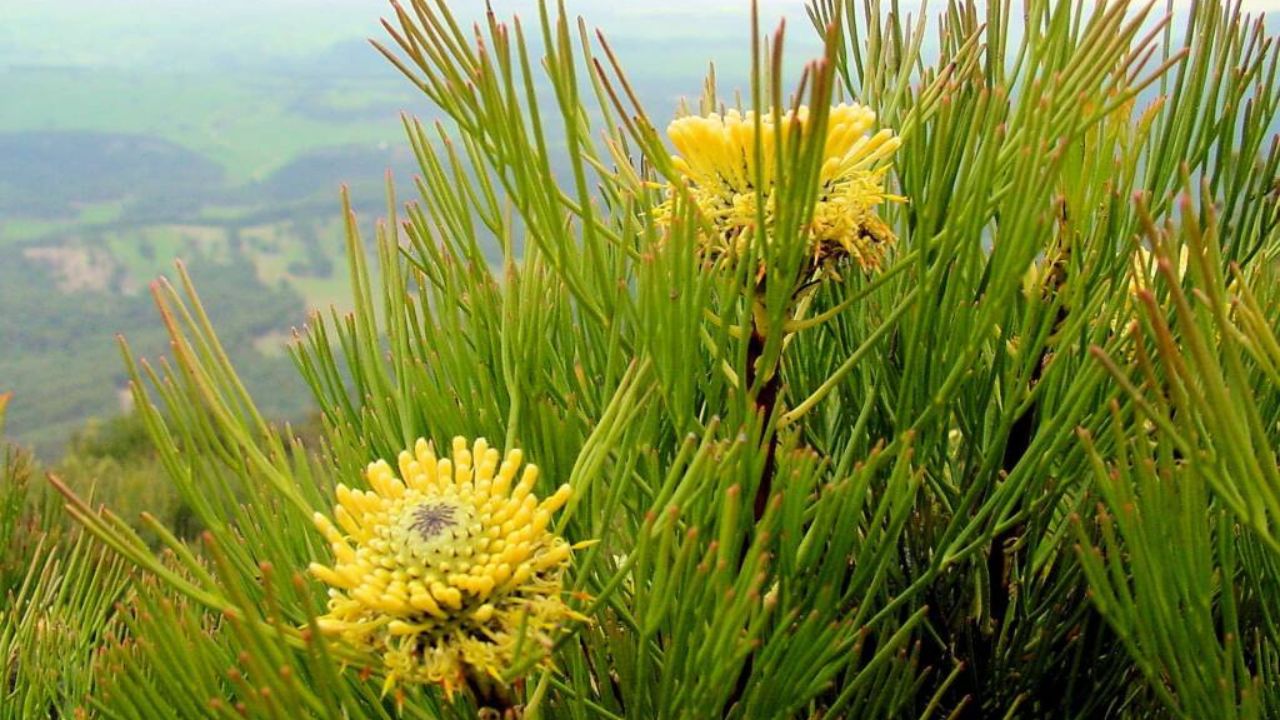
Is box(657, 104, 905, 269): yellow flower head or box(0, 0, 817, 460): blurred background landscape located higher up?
box(657, 104, 905, 269): yellow flower head

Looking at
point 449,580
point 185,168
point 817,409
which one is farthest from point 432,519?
point 185,168

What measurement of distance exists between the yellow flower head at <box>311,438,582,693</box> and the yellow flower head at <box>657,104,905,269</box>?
0.20 meters

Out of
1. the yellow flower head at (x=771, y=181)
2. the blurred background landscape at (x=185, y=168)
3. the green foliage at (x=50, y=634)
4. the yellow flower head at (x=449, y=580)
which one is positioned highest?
the yellow flower head at (x=771, y=181)

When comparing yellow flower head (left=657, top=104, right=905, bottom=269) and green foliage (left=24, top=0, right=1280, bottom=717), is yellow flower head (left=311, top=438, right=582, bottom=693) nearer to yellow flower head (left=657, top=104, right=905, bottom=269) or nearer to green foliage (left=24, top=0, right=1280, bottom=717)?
green foliage (left=24, top=0, right=1280, bottom=717)

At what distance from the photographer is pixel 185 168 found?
61531mm

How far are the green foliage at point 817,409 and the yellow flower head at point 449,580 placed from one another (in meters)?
0.02

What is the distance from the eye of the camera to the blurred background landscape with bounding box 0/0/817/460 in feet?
144

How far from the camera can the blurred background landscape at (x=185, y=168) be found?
43.8 metres

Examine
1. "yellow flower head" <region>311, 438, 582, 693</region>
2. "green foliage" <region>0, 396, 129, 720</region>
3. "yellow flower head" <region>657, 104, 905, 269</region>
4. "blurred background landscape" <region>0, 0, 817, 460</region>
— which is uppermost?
"yellow flower head" <region>657, 104, 905, 269</region>

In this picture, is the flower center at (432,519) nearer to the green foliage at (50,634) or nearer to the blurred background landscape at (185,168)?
the green foliage at (50,634)

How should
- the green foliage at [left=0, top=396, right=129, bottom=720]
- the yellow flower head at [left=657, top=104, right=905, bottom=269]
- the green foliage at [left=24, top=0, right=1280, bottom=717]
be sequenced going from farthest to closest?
1. the green foliage at [left=0, top=396, right=129, bottom=720]
2. the yellow flower head at [left=657, top=104, right=905, bottom=269]
3. the green foliage at [left=24, top=0, right=1280, bottom=717]

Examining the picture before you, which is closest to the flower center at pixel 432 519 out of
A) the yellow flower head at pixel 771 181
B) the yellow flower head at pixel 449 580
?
the yellow flower head at pixel 449 580

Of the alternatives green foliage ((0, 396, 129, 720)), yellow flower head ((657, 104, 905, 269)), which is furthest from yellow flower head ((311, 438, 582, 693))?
green foliage ((0, 396, 129, 720))

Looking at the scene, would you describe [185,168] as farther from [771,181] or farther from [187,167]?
[771,181]
